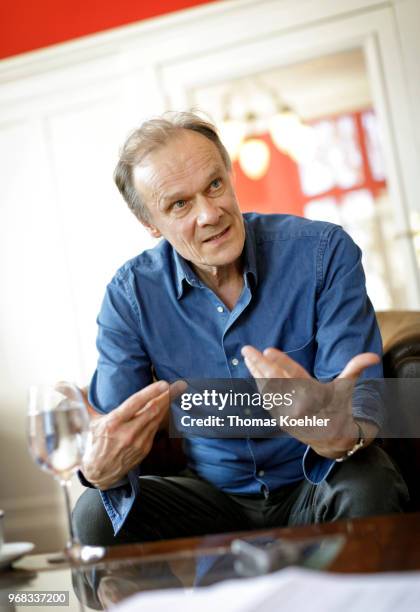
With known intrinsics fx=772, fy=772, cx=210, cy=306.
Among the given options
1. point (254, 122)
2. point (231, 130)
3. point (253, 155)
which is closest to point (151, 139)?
point (231, 130)

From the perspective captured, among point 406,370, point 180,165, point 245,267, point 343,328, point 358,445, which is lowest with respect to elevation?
point 358,445

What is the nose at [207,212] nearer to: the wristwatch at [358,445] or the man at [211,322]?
the man at [211,322]

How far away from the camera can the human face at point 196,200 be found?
1731mm

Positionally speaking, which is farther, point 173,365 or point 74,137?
point 74,137

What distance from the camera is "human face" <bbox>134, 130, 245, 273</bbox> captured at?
1.73m

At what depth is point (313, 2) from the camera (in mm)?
3711

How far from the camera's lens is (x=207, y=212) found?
172 centimetres

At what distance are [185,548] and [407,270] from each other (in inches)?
111

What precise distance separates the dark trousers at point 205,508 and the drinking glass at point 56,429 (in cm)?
59

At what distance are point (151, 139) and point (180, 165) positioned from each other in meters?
0.11

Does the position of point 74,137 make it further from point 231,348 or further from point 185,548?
point 185,548

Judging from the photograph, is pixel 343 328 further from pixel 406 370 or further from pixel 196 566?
pixel 196 566

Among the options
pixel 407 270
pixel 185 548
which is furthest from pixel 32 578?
pixel 407 270

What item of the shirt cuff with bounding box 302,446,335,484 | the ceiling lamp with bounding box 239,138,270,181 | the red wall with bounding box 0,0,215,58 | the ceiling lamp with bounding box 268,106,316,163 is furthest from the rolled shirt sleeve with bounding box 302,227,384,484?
the ceiling lamp with bounding box 239,138,270,181
